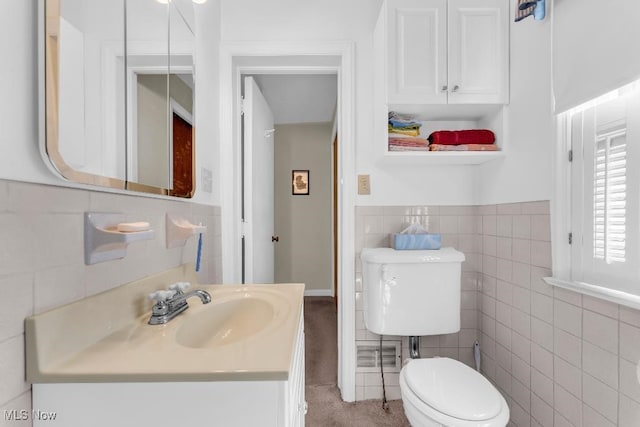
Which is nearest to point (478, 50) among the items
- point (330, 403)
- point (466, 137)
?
point (466, 137)

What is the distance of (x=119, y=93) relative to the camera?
30.6 inches

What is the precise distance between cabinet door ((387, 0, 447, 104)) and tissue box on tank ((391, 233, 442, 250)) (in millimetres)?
696

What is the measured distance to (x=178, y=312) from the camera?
0.88 m

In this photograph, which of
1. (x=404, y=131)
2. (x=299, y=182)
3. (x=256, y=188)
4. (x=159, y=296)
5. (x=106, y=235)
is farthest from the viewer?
(x=299, y=182)

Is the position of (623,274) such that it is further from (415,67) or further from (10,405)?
(10,405)

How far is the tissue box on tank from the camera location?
1591 mm

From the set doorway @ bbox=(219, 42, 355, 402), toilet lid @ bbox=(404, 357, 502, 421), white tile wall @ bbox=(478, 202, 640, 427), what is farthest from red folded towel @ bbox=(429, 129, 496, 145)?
toilet lid @ bbox=(404, 357, 502, 421)

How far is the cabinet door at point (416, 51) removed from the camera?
1459mm

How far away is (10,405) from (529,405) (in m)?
1.78

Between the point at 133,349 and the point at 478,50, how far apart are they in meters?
1.84

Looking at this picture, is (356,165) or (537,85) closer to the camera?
(537,85)

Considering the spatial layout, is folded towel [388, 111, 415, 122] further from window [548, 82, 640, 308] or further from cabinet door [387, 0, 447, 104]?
window [548, 82, 640, 308]

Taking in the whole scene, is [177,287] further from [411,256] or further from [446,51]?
[446,51]

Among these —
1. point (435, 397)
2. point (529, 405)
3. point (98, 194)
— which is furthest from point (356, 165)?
point (529, 405)
